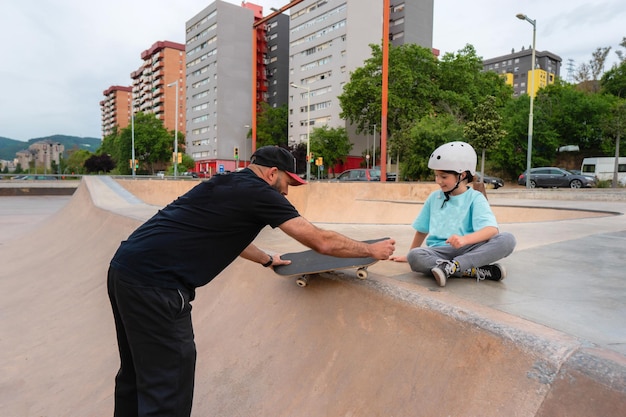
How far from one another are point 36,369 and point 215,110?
75652 mm

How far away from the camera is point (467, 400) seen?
5.46 ft

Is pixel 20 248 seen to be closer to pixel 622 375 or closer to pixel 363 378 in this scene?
pixel 363 378

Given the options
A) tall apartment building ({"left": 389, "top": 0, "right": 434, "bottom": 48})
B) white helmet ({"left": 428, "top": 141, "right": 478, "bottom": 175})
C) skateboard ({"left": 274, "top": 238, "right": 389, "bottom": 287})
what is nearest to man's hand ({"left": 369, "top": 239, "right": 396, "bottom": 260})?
skateboard ({"left": 274, "top": 238, "right": 389, "bottom": 287})

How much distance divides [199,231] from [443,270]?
1.71m

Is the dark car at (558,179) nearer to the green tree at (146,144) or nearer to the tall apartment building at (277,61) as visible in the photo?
the tall apartment building at (277,61)

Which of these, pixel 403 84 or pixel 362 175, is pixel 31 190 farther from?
pixel 403 84

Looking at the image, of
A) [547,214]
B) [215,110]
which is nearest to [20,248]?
[547,214]

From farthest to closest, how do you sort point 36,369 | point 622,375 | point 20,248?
1. point 20,248
2. point 36,369
3. point 622,375

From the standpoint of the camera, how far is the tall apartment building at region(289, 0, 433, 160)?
56.7 metres

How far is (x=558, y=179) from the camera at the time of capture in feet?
79.9

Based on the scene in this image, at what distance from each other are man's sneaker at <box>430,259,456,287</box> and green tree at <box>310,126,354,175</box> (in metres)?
50.3

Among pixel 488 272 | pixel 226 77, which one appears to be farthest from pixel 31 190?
pixel 226 77

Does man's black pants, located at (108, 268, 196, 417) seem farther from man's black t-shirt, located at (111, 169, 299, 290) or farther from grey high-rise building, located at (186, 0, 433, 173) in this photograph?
grey high-rise building, located at (186, 0, 433, 173)

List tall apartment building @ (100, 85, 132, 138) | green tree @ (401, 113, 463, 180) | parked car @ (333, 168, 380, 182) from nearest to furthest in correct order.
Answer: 1. green tree @ (401, 113, 463, 180)
2. parked car @ (333, 168, 380, 182)
3. tall apartment building @ (100, 85, 132, 138)
